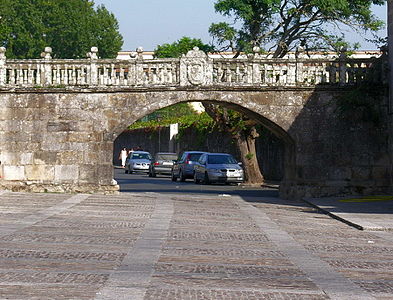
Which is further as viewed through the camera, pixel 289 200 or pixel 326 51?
pixel 326 51

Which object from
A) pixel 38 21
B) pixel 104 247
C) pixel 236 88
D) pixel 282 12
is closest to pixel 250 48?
pixel 282 12

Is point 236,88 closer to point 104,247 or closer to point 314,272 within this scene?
point 104,247

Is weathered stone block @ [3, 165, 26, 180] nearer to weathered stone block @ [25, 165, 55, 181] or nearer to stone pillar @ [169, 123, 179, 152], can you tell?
weathered stone block @ [25, 165, 55, 181]

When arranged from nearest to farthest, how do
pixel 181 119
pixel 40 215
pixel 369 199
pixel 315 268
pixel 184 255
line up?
pixel 315 268 → pixel 184 255 → pixel 40 215 → pixel 369 199 → pixel 181 119

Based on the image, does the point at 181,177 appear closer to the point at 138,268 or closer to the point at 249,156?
the point at 249,156

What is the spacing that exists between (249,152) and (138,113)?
11.2 metres

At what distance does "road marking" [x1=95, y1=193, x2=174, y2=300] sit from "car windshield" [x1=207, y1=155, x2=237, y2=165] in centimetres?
2199

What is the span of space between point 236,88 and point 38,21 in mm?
61153

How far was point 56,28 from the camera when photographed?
87.8m

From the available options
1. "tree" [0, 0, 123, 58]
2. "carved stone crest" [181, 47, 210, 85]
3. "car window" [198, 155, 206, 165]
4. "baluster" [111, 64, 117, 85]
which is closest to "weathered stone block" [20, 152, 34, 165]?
"baluster" [111, 64, 117, 85]

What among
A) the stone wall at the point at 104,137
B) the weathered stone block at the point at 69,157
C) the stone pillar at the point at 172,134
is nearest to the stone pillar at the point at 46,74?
the stone wall at the point at 104,137

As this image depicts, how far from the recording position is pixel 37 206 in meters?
22.2

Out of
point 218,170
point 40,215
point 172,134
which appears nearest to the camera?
point 40,215

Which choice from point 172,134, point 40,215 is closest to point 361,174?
point 40,215
